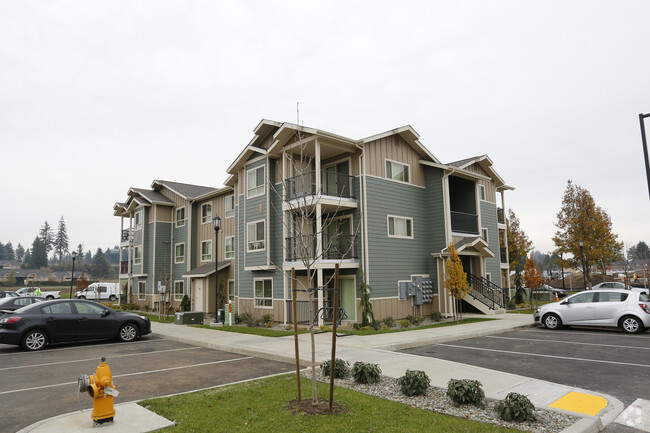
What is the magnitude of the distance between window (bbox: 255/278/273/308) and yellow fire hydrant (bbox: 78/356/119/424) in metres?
15.9

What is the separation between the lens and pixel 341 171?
70.4 ft

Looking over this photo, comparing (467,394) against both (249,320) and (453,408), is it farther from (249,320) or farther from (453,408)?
(249,320)

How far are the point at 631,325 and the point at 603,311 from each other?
3.11 ft

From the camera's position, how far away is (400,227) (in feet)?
71.4

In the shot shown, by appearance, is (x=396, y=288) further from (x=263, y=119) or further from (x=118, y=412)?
(x=118, y=412)

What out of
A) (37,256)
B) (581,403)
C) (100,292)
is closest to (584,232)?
(581,403)

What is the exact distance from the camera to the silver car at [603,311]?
50.1ft

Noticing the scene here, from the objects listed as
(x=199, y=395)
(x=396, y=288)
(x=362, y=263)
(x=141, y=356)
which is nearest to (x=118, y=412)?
(x=199, y=395)

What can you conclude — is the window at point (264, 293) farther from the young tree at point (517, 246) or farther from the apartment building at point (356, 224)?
the young tree at point (517, 246)

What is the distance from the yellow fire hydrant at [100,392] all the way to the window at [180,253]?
28.0m

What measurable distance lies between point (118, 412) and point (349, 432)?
12.0 feet

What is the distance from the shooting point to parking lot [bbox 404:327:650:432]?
843 centimetres

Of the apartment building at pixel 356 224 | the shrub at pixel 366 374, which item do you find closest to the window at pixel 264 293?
the apartment building at pixel 356 224

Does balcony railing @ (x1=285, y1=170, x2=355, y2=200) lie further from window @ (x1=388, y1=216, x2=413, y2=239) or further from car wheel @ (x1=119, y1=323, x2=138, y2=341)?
car wheel @ (x1=119, y1=323, x2=138, y2=341)
